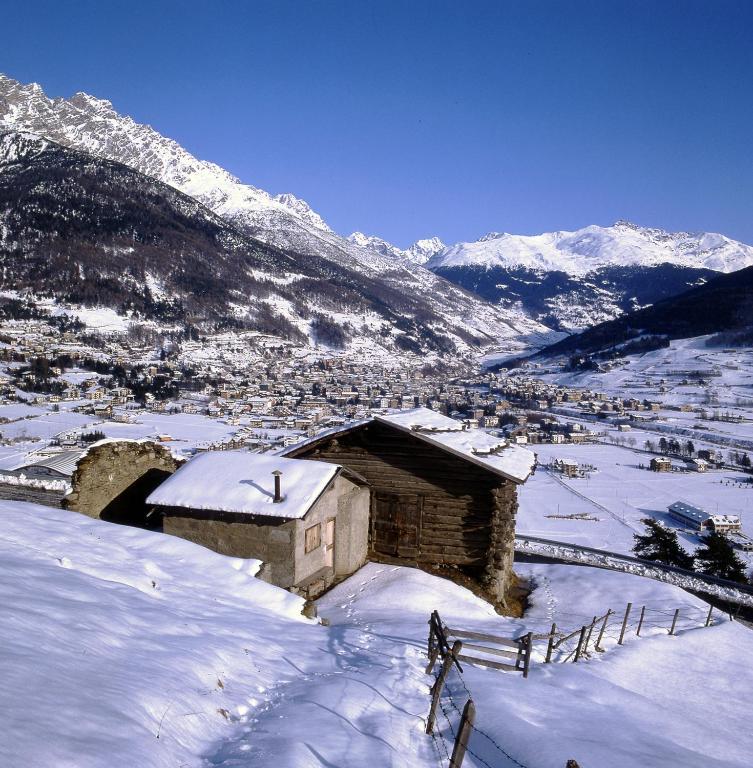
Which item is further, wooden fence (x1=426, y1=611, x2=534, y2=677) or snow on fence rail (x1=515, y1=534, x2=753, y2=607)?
snow on fence rail (x1=515, y1=534, x2=753, y2=607)

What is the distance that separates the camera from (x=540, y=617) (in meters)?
15.5

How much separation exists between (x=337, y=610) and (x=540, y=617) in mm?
5821

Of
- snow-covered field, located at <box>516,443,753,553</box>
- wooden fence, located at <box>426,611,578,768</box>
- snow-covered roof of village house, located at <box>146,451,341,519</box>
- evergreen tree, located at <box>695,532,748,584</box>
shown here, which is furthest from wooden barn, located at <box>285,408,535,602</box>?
snow-covered field, located at <box>516,443,753,553</box>

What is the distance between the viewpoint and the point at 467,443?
57.0 ft

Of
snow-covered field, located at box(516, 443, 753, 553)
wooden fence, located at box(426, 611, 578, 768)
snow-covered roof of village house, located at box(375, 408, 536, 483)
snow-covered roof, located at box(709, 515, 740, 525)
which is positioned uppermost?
snow-covered roof of village house, located at box(375, 408, 536, 483)

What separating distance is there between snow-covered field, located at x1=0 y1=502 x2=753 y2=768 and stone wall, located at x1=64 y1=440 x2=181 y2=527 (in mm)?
3386

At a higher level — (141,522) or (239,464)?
(239,464)

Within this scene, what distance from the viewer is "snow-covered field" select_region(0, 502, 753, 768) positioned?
5480 mm

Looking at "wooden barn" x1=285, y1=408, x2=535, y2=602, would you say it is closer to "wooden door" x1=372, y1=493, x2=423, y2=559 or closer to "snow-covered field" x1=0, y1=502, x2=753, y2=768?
"wooden door" x1=372, y1=493, x2=423, y2=559

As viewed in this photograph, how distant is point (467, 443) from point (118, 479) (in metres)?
11.1

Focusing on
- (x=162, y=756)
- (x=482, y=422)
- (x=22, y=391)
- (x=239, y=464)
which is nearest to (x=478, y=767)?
(x=162, y=756)

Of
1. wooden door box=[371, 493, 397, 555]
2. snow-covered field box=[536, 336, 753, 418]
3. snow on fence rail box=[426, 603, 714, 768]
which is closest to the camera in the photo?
snow on fence rail box=[426, 603, 714, 768]

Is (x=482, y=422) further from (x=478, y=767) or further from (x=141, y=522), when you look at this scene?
(x=478, y=767)

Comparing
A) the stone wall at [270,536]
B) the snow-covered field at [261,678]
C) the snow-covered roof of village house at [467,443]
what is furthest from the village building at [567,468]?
the stone wall at [270,536]
